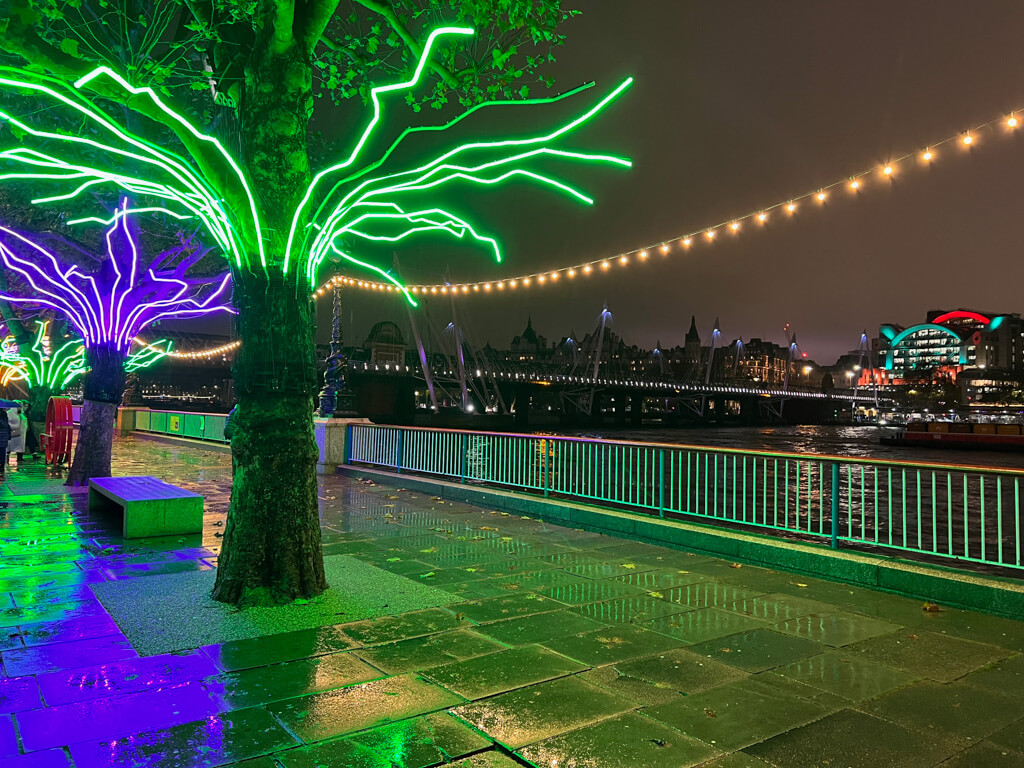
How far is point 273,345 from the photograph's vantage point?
5.74m

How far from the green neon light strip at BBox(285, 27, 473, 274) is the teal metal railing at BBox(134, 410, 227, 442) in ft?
56.2

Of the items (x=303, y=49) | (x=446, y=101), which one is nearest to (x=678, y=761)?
(x=303, y=49)

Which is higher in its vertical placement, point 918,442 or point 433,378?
point 433,378

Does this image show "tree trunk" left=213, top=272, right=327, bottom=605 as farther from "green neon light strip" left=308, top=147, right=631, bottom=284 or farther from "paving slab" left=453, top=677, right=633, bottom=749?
"paving slab" left=453, top=677, right=633, bottom=749

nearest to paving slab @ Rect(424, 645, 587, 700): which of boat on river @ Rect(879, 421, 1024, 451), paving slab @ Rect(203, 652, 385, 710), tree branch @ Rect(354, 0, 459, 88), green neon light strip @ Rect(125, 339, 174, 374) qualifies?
paving slab @ Rect(203, 652, 385, 710)

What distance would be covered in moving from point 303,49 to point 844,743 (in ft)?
19.6

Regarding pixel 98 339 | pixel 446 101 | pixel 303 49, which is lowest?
pixel 98 339

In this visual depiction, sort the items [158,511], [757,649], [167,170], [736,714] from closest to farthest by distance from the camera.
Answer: [736,714] < [757,649] < [167,170] < [158,511]

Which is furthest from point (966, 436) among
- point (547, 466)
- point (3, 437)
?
point (3, 437)

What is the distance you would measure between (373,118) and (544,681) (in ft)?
14.5

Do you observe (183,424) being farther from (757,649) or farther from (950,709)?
(950,709)

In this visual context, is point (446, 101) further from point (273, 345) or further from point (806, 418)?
point (806, 418)

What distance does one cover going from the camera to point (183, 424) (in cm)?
2750

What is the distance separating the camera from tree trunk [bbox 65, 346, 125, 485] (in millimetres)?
12719
